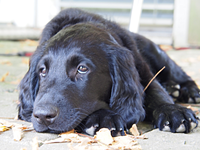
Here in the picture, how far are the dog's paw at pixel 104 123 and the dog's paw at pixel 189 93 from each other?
1619mm

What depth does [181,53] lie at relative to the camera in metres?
7.26

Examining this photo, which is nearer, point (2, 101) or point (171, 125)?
point (171, 125)

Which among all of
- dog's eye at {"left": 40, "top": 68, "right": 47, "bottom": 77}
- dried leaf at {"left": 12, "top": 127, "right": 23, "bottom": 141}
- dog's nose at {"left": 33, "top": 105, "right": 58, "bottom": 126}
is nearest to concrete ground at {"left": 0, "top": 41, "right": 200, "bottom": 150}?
dried leaf at {"left": 12, "top": 127, "right": 23, "bottom": 141}

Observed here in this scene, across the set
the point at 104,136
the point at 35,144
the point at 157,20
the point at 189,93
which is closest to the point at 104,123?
the point at 104,136

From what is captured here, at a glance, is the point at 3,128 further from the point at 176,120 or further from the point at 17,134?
the point at 176,120

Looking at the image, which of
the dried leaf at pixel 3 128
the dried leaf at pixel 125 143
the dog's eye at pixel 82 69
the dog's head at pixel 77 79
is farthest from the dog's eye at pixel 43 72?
the dried leaf at pixel 125 143

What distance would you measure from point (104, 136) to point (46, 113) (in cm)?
41

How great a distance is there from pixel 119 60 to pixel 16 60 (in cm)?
485

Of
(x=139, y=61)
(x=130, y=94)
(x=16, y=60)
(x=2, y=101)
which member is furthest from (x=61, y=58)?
(x=16, y=60)

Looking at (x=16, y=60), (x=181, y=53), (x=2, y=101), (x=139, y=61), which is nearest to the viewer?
(x=139, y=61)

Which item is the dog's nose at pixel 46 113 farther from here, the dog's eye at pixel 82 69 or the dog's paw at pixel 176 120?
the dog's paw at pixel 176 120

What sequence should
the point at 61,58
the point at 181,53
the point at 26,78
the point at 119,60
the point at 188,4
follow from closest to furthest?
1. the point at 61,58
2. the point at 119,60
3. the point at 26,78
4. the point at 181,53
5. the point at 188,4

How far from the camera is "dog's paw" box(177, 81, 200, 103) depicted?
3310 mm

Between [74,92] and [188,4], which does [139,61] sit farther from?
[188,4]
